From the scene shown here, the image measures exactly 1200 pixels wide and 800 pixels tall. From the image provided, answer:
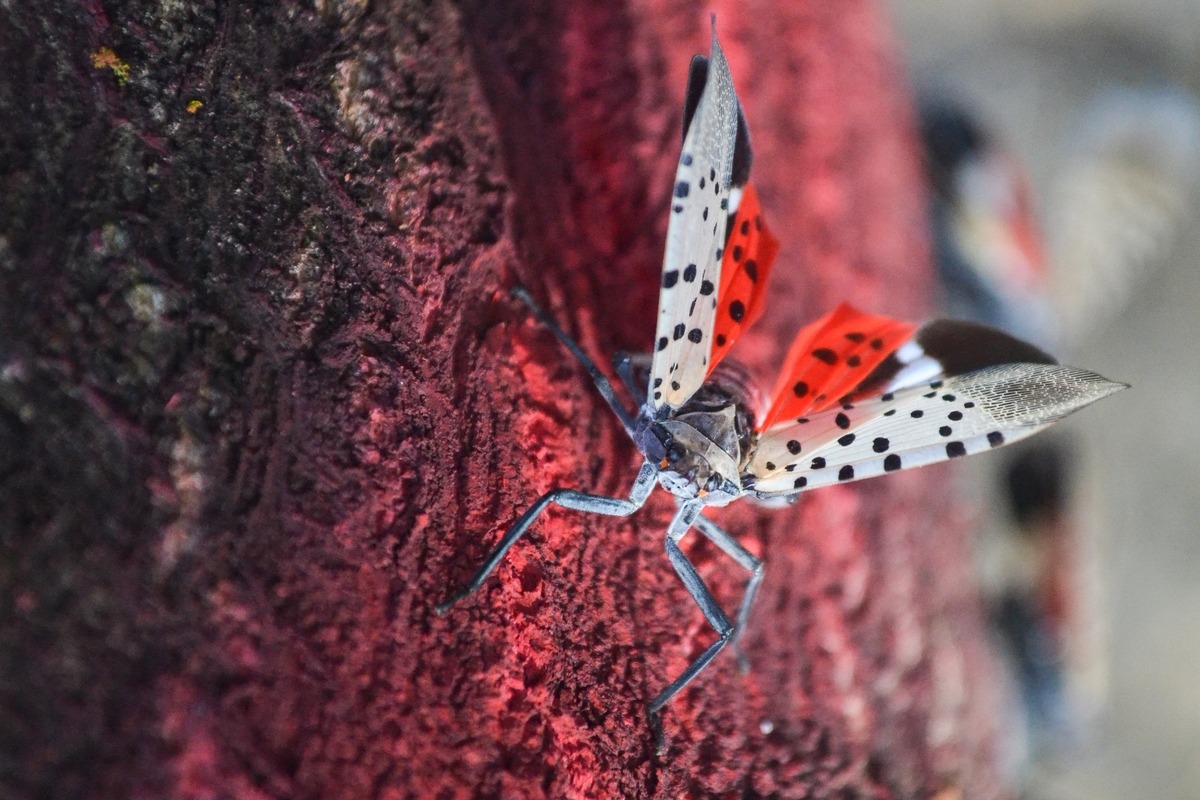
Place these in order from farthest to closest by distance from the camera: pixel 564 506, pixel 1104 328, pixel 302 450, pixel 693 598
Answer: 1. pixel 1104 328
2. pixel 693 598
3. pixel 564 506
4. pixel 302 450

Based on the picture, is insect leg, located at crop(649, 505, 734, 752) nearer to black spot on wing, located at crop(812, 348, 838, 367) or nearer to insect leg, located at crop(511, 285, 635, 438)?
insect leg, located at crop(511, 285, 635, 438)

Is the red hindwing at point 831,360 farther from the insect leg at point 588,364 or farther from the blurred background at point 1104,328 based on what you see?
the blurred background at point 1104,328

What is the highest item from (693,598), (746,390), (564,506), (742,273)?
(742,273)

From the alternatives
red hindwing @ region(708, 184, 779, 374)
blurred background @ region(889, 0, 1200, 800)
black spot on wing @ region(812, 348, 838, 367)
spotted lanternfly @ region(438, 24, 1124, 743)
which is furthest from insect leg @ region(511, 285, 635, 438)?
blurred background @ region(889, 0, 1200, 800)

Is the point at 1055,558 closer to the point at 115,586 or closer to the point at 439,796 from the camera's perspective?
the point at 439,796

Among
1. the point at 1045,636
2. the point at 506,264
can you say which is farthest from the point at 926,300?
the point at 506,264

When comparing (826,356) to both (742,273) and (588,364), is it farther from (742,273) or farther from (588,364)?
(588,364)

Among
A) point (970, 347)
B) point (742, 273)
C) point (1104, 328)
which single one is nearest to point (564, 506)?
point (742, 273)

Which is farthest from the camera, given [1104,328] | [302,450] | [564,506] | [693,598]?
[1104,328]
